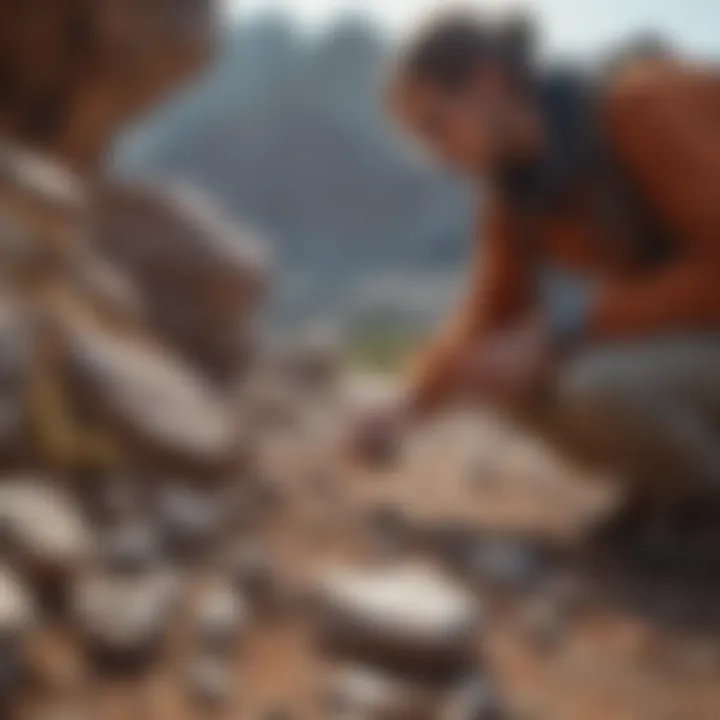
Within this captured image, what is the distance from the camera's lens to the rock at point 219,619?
23.6 inches

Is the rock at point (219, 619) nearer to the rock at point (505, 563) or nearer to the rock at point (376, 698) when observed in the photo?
the rock at point (376, 698)

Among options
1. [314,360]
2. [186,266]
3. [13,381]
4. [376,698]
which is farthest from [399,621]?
[314,360]

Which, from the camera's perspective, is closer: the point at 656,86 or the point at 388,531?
the point at 656,86

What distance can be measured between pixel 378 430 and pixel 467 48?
9.9 inches

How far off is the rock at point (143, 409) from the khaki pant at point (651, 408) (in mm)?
246

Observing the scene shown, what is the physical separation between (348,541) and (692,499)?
0.24 m

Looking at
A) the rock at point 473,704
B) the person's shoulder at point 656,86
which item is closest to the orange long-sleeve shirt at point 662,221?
the person's shoulder at point 656,86

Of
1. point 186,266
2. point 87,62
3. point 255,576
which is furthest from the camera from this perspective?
point 186,266

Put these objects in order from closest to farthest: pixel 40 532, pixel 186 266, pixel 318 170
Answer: pixel 40 532, pixel 186 266, pixel 318 170

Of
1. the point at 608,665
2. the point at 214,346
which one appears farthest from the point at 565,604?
the point at 214,346

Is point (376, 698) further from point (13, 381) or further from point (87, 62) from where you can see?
point (87, 62)

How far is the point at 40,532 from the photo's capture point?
1.89 feet

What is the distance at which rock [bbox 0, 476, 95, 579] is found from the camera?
0.56 meters

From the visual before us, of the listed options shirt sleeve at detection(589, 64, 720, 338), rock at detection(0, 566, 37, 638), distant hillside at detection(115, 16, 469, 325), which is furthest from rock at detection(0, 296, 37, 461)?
distant hillside at detection(115, 16, 469, 325)
